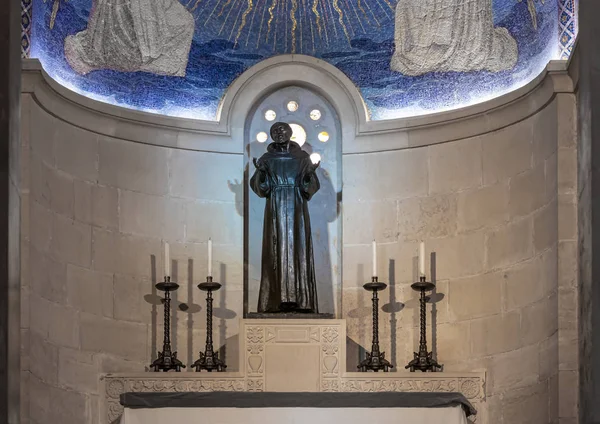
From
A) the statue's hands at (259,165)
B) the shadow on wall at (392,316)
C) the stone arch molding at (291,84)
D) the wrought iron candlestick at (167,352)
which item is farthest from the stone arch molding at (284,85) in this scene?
the wrought iron candlestick at (167,352)

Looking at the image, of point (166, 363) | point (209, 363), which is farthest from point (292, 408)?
point (166, 363)

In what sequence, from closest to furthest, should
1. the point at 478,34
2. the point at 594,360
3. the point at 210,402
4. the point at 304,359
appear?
the point at 594,360, the point at 210,402, the point at 304,359, the point at 478,34

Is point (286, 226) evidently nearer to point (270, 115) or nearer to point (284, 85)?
point (270, 115)

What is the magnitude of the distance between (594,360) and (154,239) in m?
4.42

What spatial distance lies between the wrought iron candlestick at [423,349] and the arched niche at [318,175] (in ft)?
3.03

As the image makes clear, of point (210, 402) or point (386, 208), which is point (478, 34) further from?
point (210, 402)

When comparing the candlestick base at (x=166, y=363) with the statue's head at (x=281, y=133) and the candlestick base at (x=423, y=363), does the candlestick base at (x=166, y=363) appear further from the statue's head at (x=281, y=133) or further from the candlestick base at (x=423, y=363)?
the statue's head at (x=281, y=133)

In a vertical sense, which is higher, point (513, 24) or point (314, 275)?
point (513, 24)

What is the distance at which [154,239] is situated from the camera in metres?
13.5

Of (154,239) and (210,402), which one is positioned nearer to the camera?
(210,402)

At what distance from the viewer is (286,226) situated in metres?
13.1

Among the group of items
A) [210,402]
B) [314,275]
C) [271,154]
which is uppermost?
[271,154]

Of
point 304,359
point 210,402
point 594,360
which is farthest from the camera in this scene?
point 304,359

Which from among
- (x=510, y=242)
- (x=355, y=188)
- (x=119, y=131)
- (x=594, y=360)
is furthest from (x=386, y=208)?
(x=594, y=360)
